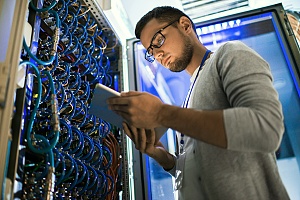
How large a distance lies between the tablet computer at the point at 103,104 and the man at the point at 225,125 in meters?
0.03

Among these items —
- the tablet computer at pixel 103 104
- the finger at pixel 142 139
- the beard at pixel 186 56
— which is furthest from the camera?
the beard at pixel 186 56

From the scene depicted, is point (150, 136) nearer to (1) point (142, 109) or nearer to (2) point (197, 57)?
(1) point (142, 109)

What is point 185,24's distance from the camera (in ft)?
4.23

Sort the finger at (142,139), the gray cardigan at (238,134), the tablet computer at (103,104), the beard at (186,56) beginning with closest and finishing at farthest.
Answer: the gray cardigan at (238,134), the tablet computer at (103,104), the finger at (142,139), the beard at (186,56)

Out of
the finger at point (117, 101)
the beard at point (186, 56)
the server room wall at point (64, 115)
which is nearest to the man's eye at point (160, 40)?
the beard at point (186, 56)

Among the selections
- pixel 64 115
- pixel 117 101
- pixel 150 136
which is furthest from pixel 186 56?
pixel 64 115

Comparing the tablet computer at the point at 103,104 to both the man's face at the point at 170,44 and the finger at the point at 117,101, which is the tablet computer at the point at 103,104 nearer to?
the finger at the point at 117,101

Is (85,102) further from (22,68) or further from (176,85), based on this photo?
(176,85)

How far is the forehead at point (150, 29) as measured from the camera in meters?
1.26

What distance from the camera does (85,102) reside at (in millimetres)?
1326

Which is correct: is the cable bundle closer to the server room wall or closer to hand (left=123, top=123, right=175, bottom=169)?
the server room wall

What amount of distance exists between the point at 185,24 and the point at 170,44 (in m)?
0.16

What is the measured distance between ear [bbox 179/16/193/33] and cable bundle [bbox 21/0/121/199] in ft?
1.66

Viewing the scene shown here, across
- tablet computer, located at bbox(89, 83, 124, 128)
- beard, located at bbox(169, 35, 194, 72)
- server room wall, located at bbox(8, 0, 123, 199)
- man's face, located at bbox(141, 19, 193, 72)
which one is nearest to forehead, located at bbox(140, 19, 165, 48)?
man's face, located at bbox(141, 19, 193, 72)
